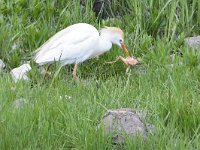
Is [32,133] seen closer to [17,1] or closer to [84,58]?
[84,58]

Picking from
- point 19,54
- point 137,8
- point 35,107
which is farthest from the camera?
point 137,8

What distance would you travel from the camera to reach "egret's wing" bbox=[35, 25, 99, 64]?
5.77 metres

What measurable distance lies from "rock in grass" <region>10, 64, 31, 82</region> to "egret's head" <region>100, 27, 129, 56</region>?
2.60 feet

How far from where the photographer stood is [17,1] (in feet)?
23.4

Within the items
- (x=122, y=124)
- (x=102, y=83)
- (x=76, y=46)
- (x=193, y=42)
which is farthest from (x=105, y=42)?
(x=122, y=124)

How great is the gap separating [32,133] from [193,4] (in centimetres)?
349

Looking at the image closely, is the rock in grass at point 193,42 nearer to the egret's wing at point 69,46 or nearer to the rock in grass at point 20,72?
the egret's wing at point 69,46

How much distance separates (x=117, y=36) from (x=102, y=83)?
2.97ft

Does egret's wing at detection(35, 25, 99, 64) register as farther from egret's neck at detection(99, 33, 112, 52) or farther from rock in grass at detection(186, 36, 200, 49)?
rock in grass at detection(186, 36, 200, 49)

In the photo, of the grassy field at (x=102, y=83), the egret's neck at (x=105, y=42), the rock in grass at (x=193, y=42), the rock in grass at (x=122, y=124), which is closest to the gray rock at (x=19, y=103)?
the grassy field at (x=102, y=83)

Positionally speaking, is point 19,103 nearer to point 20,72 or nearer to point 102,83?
point 102,83

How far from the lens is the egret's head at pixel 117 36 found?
237 inches

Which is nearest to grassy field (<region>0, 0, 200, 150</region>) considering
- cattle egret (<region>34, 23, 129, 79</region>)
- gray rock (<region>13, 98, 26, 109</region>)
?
gray rock (<region>13, 98, 26, 109</region>)

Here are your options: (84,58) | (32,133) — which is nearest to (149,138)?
(32,133)
